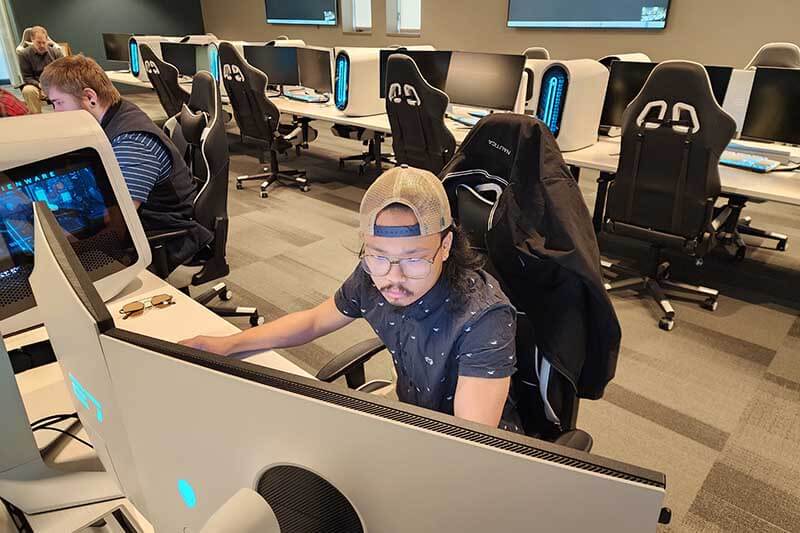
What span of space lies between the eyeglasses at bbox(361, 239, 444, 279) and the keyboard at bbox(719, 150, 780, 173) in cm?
271

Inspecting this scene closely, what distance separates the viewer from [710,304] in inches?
110

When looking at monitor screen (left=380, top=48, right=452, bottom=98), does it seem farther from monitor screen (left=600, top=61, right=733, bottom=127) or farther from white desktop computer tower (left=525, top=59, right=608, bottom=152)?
monitor screen (left=600, top=61, right=733, bottom=127)

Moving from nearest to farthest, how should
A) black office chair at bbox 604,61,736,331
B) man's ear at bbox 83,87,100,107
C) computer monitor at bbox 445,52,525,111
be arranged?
man's ear at bbox 83,87,100,107
black office chair at bbox 604,61,736,331
computer monitor at bbox 445,52,525,111

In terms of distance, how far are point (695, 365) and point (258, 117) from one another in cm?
380

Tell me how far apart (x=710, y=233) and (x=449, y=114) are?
228cm

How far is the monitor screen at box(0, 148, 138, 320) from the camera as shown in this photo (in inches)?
44.6

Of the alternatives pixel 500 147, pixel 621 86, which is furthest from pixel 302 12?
pixel 500 147

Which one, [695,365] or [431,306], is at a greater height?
[431,306]

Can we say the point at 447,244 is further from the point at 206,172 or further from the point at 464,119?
the point at 464,119

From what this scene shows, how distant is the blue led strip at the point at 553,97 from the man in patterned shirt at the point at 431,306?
2.38 metres

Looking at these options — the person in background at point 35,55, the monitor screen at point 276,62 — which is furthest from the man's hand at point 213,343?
the person in background at point 35,55

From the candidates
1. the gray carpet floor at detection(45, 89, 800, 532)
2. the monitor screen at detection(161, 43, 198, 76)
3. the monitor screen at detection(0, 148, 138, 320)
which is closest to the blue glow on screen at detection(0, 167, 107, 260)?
the monitor screen at detection(0, 148, 138, 320)

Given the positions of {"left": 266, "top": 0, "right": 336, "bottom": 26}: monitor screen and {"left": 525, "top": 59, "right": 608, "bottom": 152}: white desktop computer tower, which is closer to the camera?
{"left": 525, "top": 59, "right": 608, "bottom": 152}: white desktop computer tower

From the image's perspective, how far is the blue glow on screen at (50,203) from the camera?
1128 mm
